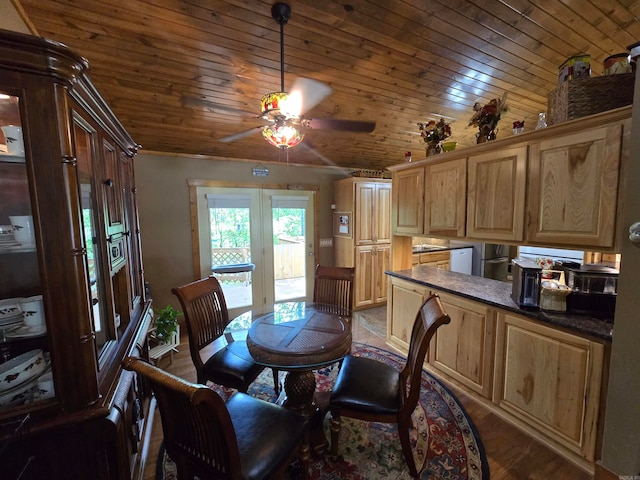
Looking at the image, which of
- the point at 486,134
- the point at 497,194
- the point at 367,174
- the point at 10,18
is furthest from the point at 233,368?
the point at 367,174

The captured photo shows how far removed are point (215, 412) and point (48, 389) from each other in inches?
25.2

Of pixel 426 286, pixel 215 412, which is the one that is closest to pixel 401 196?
pixel 426 286

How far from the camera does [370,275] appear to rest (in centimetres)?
454

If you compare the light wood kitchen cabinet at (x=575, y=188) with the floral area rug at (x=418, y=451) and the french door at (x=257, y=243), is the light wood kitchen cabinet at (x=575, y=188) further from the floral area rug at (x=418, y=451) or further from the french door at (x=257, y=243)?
the french door at (x=257, y=243)

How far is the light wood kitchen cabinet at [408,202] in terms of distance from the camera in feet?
9.15

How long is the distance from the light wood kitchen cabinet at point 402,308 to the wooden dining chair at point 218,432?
172cm

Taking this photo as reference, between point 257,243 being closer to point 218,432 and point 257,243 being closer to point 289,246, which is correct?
point 289,246

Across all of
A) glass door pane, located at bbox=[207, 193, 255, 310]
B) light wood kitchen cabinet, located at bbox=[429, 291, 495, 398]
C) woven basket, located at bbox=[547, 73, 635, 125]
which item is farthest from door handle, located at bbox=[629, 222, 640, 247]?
glass door pane, located at bbox=[207, 193, 255, 310]

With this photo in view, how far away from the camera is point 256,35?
2.04 m

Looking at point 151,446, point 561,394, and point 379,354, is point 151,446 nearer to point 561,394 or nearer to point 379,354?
point 379,354

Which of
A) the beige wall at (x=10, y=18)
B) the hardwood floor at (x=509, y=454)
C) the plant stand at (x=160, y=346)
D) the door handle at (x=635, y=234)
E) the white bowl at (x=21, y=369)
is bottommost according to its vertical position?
the hardwood floor at (x=509, y=454)

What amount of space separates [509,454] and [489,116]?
7.98 ft

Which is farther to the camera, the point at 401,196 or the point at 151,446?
the point at 401,196

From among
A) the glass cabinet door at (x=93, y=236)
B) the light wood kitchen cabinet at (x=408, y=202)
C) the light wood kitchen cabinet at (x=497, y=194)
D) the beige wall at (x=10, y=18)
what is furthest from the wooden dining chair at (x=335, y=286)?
the beige wall at (x=10, y=18)
